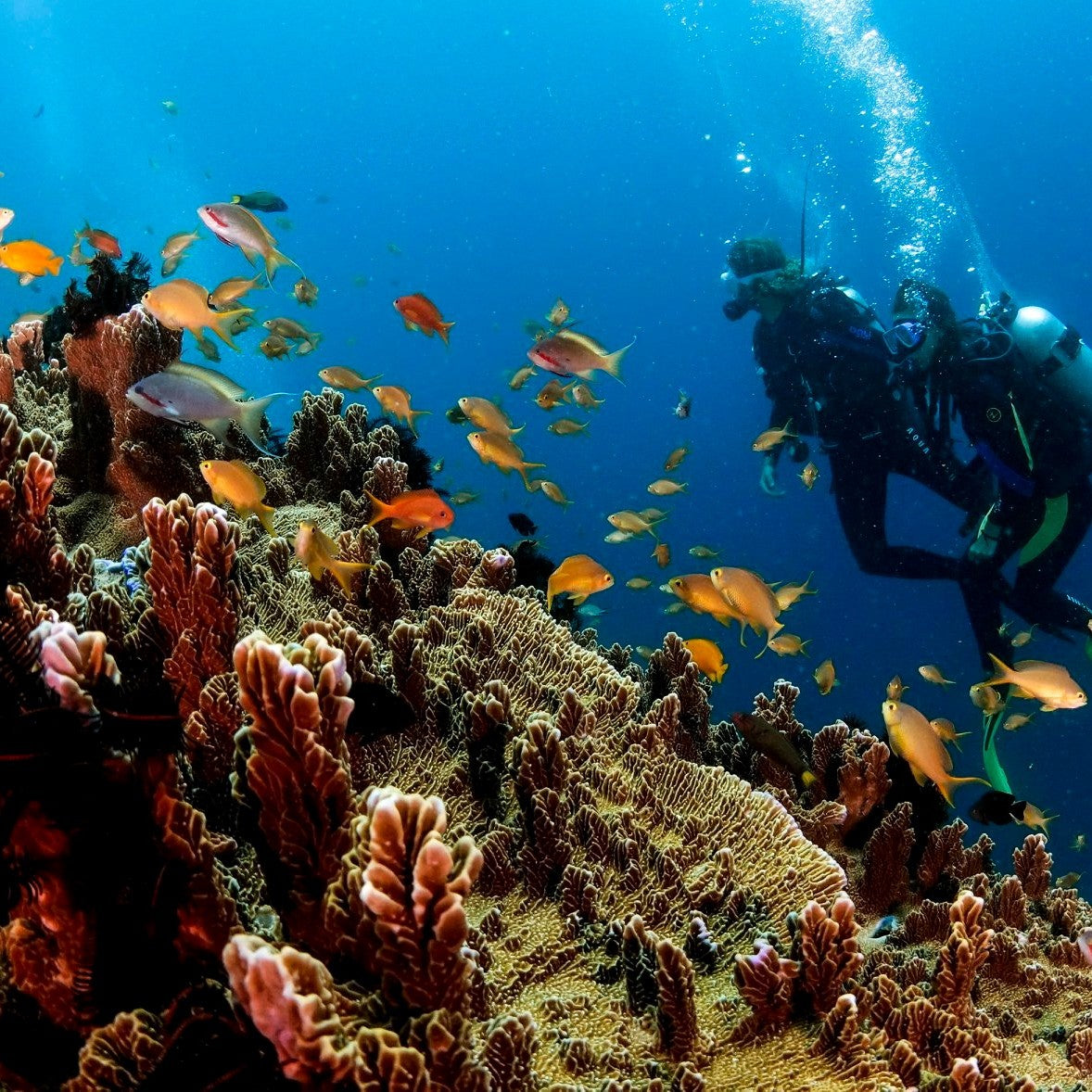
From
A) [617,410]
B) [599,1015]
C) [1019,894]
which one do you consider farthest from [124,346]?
[617,410]

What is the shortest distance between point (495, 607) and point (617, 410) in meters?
104

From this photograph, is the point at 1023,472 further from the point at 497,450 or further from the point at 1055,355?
the point at 497,450

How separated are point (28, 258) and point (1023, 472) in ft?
37.2

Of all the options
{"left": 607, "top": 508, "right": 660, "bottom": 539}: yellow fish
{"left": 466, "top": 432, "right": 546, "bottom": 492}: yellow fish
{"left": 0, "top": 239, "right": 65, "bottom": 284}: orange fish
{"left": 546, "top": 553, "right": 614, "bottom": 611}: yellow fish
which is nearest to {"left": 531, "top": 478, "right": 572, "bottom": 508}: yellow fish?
{"left": 607, "top": 508, "right": 660, "bottom": 539}: yellow fish

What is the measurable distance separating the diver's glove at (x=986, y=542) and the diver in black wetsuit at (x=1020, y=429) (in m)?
0.01

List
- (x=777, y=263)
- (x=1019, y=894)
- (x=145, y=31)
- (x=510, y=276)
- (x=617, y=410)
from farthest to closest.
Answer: (x=510, y=276) < (x=617, y=410) < (x=145, y=31) < (x=777, y=263) < (x=1019, y=894)

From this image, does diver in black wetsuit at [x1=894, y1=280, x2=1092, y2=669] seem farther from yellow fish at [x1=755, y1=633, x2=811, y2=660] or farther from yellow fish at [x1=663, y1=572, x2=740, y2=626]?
yellow fish at [x1=663, y1=572, x2=740, y2=626]

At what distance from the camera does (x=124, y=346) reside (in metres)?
4.68

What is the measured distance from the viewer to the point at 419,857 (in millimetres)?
1137

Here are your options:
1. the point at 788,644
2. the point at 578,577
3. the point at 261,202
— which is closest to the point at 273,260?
the point at 261,202

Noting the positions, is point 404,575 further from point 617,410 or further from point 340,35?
point 340,35

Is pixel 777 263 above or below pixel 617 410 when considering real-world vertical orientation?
below

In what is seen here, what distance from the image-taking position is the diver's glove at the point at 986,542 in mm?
9930

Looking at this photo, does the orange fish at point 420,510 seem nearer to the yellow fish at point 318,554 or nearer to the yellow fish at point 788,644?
the yellow fish at point 318,554
